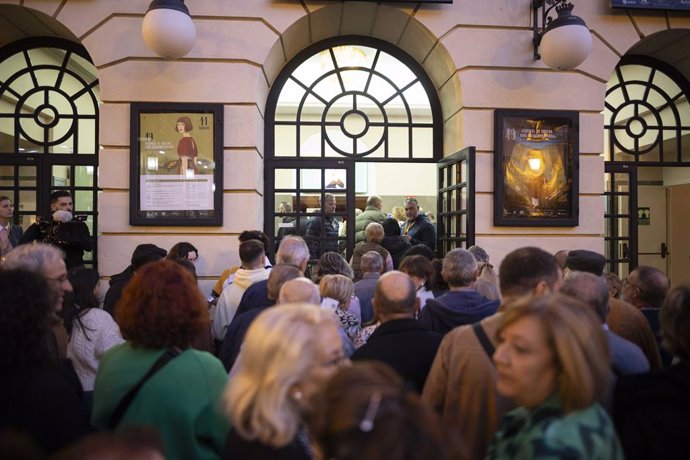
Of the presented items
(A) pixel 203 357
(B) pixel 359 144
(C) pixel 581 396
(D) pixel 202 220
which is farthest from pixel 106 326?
(B) pixel 359 144

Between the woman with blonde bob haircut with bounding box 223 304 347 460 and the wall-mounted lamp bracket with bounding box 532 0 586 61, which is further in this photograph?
the wall-mounted lamp bracket with bounding box 532 0 586 61

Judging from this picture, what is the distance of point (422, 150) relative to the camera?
886 centimetres

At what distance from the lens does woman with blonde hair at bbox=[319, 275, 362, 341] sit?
445 cm

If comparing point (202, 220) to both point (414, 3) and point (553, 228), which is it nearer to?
point (414, 3)

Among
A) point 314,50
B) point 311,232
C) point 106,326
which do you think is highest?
point 314,50

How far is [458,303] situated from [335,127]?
475 centimetres

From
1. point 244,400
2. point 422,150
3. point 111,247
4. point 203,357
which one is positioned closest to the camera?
point 244,400

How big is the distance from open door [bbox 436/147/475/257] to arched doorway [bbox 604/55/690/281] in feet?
7.15

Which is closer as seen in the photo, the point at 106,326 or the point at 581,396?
the point at 581,396

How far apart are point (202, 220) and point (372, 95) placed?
2.75 meters

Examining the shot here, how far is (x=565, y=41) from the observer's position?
6.86 metres

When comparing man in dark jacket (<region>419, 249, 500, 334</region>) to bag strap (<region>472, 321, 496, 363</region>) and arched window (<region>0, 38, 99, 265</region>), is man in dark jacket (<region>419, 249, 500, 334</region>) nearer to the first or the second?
bag strap (<region>472, 321, 496, 363</region>)

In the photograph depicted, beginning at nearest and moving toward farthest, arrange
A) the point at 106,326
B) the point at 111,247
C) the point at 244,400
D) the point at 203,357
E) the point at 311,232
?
1. the point at 244,400
2. the point at 203,357
3. the point at 106,326
4. the point at 111,247
5. the point at 311,232

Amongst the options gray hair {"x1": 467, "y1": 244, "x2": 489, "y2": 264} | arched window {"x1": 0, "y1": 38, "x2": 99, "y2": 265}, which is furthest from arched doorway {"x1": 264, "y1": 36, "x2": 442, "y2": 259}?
gray hair {"x1": 467, "y1": 244, "x2": 489, "y2": 264}
